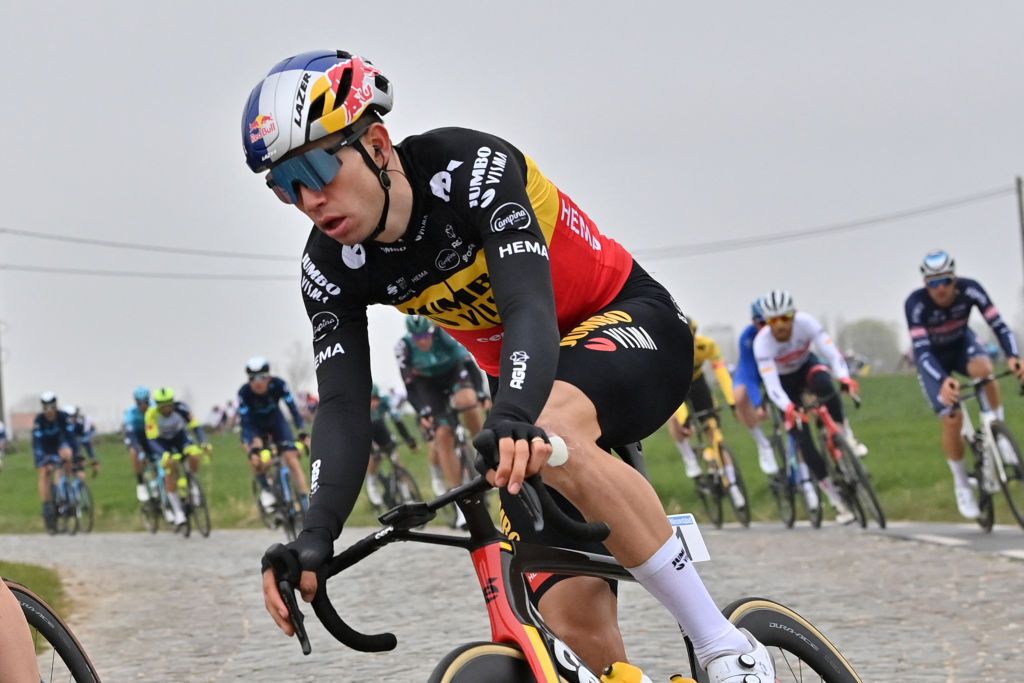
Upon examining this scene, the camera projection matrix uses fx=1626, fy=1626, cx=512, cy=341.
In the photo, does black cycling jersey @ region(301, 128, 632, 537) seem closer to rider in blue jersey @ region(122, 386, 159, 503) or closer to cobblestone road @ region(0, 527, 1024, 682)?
cobblestone road @ region(0, 527, 1024, 682)

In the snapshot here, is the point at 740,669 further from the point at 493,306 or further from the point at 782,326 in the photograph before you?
the point at 782,326

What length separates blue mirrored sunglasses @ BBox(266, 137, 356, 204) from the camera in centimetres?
354

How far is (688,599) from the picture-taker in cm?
379

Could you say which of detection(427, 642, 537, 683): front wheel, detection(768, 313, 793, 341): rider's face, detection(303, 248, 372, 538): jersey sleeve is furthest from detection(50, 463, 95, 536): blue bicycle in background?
detection(427, 642, 537, 683): front wheel

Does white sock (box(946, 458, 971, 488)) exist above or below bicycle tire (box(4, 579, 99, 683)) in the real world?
below

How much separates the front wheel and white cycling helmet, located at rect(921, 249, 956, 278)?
10485mm

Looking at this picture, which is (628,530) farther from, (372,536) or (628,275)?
(628,275)

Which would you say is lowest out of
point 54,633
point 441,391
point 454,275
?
point 54,633

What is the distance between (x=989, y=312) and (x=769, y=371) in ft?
7.81

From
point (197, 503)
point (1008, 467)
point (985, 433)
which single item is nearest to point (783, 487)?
point (985, 433)

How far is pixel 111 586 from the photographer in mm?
14375

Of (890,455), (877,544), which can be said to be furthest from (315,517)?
(890,455)

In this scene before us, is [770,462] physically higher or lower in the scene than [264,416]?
lower

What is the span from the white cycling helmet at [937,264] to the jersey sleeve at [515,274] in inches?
383
